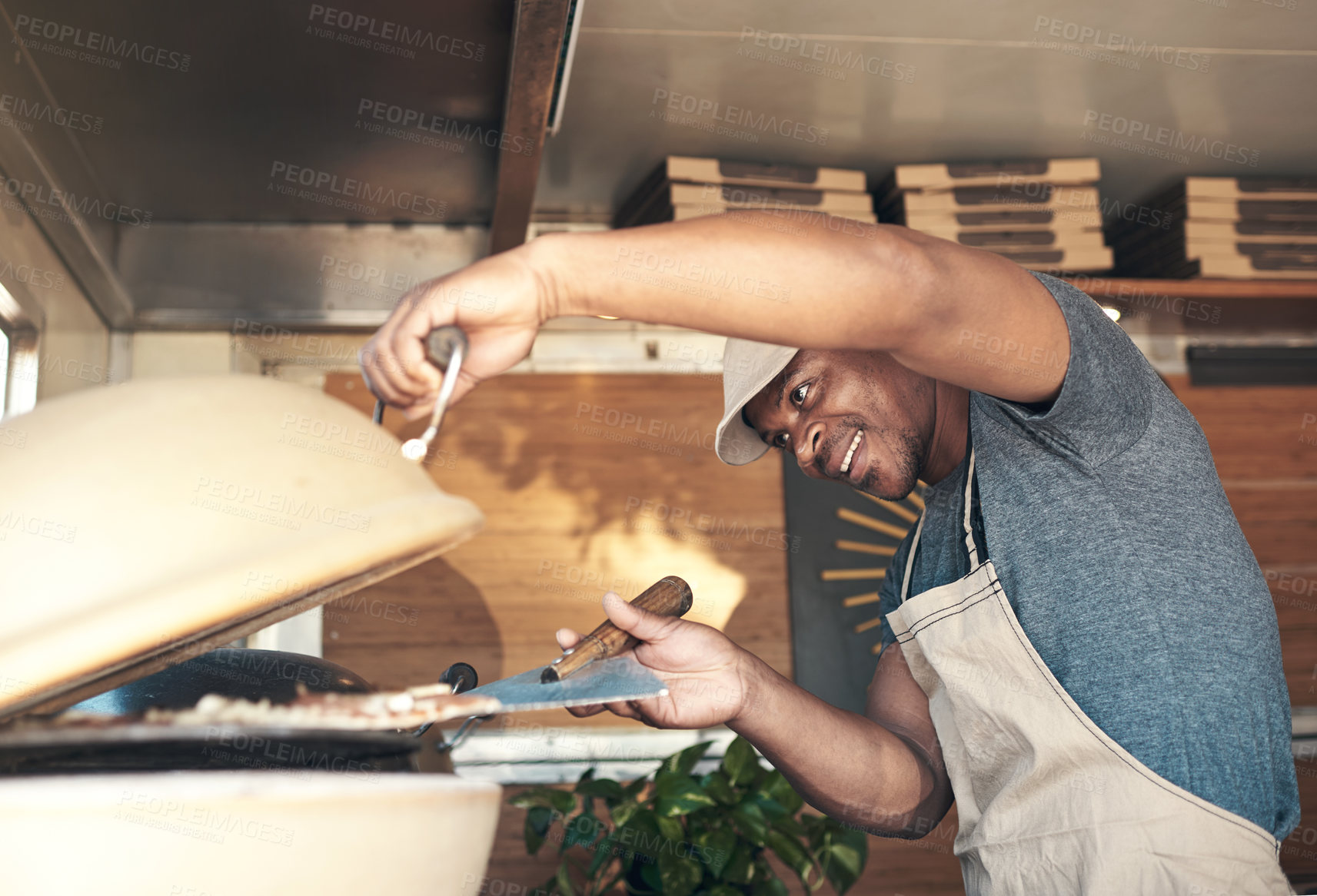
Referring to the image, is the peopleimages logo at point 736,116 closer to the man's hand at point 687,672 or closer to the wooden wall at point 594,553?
the wooden wall at point 594,553

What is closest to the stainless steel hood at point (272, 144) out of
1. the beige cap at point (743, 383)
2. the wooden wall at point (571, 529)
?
the wooden wall at point (571, 529)

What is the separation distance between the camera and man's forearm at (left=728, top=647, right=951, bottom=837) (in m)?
1.46

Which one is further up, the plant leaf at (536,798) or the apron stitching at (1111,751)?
the apron stitching at (1111,751)

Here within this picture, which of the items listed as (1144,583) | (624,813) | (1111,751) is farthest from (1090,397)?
(624,813)

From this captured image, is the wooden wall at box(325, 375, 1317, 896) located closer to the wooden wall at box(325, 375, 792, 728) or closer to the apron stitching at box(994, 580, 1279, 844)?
the wooden wall at box(325, 375, 792, 728)

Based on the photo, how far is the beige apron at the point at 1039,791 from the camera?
46.2 inches

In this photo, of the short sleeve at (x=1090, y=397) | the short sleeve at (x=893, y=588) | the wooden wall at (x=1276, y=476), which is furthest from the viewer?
the wooden wall at (x=1276, y=476)

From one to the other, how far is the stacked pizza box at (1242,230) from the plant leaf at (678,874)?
89.2 inches

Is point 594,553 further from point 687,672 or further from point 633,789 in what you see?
point 687,672

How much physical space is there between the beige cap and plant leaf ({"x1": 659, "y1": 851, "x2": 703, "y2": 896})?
1086mm

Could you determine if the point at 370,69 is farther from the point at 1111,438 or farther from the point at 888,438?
the point at 1111,438

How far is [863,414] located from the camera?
1609 mm

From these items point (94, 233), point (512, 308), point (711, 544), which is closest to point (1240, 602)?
point (512, 308)

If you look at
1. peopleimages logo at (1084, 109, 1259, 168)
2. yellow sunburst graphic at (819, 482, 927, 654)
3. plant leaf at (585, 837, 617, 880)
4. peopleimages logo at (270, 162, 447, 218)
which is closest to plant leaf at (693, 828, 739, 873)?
plant leaf at (585, 837, 617, 880)
